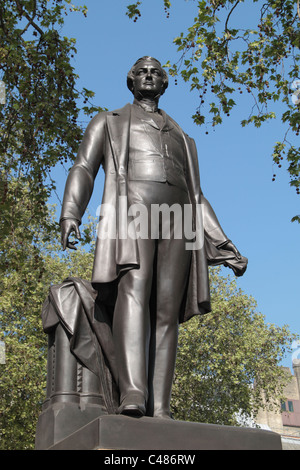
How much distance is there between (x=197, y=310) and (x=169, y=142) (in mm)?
1396

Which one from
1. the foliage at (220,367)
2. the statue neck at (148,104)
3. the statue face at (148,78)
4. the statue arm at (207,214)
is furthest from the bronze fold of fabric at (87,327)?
the foliage at (220,367)

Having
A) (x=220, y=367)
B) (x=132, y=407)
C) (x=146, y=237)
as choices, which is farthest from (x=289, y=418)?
(x=132, y=407)

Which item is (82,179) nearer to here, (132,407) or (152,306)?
(152,306)

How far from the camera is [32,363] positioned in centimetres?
1955

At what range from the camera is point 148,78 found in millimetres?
5422

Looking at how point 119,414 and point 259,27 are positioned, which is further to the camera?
point 259,27

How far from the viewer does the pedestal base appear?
11.9 ft

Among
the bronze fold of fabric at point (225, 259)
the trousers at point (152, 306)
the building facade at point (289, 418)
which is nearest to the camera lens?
the trousers at point (152, 306)

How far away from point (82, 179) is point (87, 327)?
116 centimetres

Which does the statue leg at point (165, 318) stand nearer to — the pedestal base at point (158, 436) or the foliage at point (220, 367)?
the pedestal base at point (158, 436)

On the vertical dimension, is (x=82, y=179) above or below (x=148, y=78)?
below

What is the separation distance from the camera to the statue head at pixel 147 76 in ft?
17.8

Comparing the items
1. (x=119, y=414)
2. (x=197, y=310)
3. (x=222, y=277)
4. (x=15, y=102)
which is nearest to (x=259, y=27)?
(x=15, y=102)
